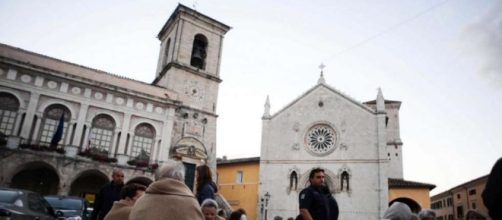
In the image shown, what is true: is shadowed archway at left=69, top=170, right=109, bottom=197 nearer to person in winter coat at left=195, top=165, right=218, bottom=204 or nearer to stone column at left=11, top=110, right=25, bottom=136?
stone column at left=11, top=110, right=25, bottom=136

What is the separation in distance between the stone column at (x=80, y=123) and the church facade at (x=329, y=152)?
43.6 feet

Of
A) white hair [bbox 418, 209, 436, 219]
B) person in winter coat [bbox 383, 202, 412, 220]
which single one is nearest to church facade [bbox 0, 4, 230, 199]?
white hair [bbox 418, 209, 436, 219]

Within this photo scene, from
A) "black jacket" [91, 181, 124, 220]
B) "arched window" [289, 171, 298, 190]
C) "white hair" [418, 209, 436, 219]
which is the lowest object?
"black jacket" [91, 181, 124, 220]

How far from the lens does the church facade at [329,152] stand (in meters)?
23.5

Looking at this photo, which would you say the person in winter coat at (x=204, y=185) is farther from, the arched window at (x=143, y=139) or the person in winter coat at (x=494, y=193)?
the arched window at (x=143, y=139)

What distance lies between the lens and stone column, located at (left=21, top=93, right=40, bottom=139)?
1862 cm

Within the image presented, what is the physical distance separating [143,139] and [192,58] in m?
8.22

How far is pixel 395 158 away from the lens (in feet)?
110

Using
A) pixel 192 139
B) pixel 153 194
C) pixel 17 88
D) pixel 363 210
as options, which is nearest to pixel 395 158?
pixel 363 210

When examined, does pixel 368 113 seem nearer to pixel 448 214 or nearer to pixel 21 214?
pixel 21 214

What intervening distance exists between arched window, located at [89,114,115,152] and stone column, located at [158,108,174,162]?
322 centimetres

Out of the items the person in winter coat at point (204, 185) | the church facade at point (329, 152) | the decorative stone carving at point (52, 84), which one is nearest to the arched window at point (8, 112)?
the decorative stone carving at point (52, 84)

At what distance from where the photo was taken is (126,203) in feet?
11.6

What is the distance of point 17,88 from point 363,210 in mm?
22994
